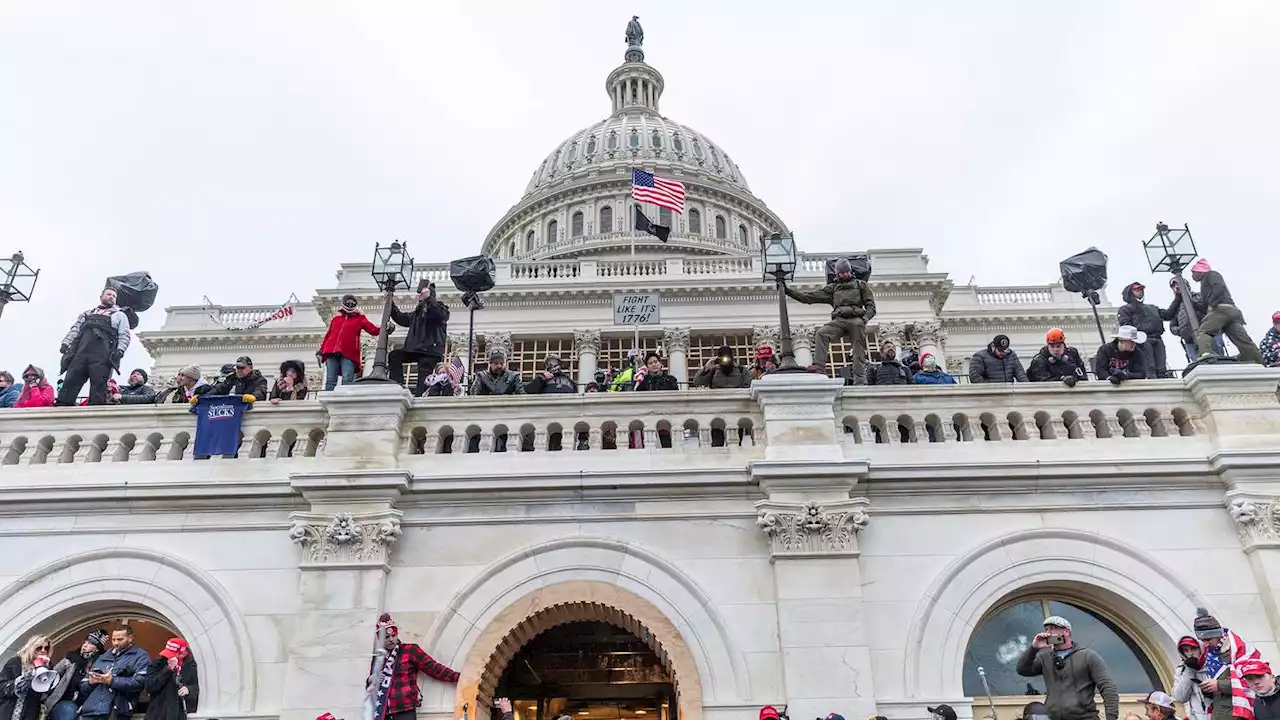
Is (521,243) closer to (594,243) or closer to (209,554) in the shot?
(594,243)

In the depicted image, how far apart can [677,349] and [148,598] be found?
1387 inches

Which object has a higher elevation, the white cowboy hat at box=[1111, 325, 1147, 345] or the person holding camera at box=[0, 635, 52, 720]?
the white cowboy hat at box=[1111, 325, 1147, 345]

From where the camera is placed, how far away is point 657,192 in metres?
35.2

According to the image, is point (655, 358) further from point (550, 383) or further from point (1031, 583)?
point (1031, 583)

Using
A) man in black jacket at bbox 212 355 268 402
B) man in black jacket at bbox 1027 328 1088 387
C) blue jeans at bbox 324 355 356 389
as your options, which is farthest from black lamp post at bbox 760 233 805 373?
man in black jacket at bbox 212 355 268 402

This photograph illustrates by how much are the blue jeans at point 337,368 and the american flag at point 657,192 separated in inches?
920

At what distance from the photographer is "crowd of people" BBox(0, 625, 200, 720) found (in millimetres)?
8805

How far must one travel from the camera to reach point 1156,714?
7.53 meters

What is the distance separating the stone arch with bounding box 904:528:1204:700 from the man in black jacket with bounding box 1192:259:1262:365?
3153mm

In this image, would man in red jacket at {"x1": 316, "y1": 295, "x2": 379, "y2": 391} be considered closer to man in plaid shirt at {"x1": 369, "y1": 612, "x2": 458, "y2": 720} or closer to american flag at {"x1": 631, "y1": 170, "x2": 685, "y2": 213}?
man in plaid shirt at {"x1": 369, "y1": 612, "x2": 458, "y2": 720}

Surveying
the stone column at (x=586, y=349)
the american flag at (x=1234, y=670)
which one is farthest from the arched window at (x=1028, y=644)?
the stone column at (x=586, y=349)

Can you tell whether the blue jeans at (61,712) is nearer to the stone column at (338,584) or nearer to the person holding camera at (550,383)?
the stone column at (338,584)

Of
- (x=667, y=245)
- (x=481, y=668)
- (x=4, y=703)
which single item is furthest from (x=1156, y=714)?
(x=667, y=245)

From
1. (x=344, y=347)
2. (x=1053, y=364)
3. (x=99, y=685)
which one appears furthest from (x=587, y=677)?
(x=1053, y=364)
